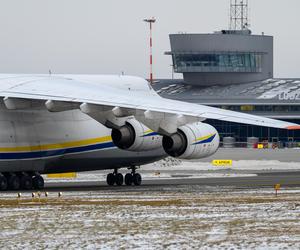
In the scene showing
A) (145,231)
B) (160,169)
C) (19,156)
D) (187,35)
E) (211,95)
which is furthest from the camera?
(187,35)

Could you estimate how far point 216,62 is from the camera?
353ft

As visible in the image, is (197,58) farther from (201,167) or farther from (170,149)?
(170,149)

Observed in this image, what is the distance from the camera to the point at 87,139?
36594mm

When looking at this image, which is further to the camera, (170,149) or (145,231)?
(170,149)

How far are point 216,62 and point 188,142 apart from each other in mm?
73508

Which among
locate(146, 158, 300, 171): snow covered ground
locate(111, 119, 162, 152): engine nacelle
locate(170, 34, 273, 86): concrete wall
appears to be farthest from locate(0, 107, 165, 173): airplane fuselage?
locate(170, 34, 273, 86): concrete wall

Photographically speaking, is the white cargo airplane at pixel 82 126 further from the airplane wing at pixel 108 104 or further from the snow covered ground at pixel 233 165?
the snow covered ground at pixel 233 165

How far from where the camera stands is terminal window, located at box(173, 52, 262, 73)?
107 meters

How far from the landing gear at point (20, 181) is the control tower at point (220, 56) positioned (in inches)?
2802

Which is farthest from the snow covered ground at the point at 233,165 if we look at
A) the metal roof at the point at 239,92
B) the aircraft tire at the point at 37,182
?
the metal roof at the point at 239,92

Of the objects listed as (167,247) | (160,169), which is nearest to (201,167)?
(160,169)

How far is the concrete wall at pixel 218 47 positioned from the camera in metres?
107

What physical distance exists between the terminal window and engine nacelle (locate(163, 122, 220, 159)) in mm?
71046

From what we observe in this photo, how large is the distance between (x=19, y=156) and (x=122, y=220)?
40.4ft
